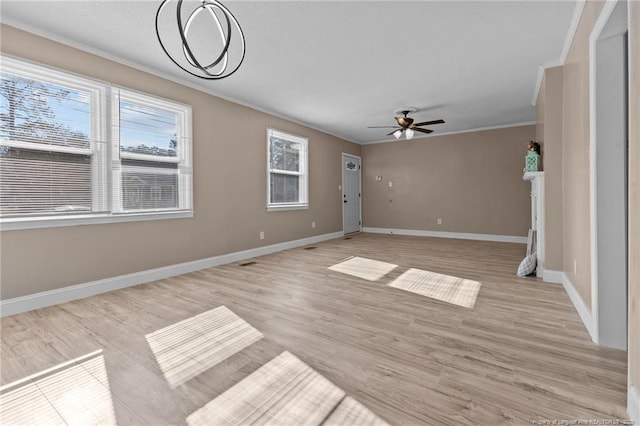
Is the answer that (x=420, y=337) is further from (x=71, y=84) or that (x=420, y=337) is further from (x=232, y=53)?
(x=71, y=84)

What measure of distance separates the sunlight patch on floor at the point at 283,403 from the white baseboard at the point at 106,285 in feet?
8.01

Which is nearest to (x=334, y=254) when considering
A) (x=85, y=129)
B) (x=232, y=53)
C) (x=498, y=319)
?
(x=498, y=319)

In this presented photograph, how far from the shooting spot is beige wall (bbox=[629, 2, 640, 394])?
1.27 meters

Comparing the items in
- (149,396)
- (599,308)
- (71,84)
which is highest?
(71,84)

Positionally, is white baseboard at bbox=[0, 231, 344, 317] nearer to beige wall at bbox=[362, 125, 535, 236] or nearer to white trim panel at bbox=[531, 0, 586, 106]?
beige wall at bbox=[362, 125, 535, 236]

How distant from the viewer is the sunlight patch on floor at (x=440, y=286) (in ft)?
9.56

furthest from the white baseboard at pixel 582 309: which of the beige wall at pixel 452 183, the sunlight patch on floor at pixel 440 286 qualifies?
the beige wall at pixel 452 183

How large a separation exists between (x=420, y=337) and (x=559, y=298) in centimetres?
180

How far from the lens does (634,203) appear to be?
1.31 meters

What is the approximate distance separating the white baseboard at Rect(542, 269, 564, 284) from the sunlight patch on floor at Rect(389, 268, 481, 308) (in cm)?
81

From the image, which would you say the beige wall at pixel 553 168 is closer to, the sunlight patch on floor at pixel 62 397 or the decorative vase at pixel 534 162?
the decorative vase at pixel 534 162

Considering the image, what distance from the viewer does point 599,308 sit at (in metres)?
1.98

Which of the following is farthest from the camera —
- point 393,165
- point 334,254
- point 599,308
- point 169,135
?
point 393,165

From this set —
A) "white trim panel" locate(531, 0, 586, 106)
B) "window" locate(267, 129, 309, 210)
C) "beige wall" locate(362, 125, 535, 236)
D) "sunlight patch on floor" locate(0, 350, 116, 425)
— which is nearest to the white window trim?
"window" locate(267, 129, 309, 210)
